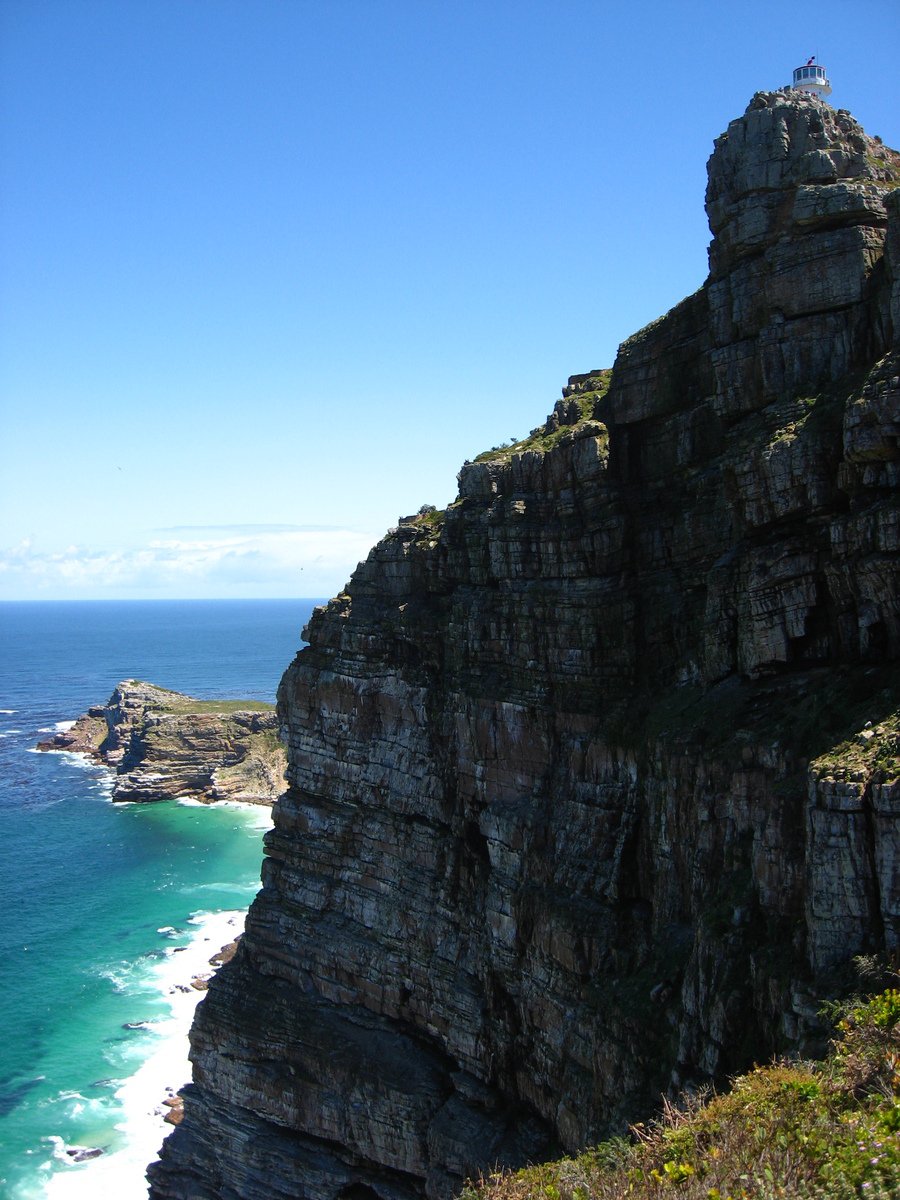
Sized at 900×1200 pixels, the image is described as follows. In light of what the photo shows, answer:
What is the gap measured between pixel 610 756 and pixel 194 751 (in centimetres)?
9926

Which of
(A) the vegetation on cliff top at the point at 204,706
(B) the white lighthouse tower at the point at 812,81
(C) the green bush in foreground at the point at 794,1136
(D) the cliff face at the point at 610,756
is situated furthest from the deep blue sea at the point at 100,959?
(B) the white lighthouse tower at the point at 812,81

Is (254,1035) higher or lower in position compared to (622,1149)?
lower

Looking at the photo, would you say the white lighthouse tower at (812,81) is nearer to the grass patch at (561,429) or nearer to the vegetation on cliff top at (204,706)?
the grass patch at (561,429)

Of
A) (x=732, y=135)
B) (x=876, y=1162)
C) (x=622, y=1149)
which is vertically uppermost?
(x=732, y=135)

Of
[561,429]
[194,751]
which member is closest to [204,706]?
[194,751]

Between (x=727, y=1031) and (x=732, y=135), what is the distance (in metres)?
27.6

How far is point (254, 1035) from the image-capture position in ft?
149

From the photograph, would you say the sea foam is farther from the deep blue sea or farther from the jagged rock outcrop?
the jagged rock outcrop

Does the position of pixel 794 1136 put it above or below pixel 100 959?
above

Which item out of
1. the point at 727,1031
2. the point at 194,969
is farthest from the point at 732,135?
the point at 194,969

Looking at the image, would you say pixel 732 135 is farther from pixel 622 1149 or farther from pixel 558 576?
pixel 622 1149

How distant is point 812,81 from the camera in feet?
115

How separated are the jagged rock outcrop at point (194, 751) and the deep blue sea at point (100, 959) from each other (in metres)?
3.54

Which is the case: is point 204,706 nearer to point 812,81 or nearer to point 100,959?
point 100,959
